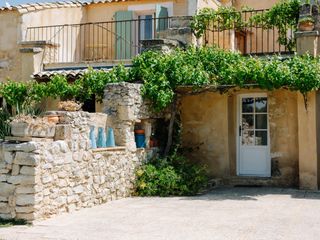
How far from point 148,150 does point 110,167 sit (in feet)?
6.08

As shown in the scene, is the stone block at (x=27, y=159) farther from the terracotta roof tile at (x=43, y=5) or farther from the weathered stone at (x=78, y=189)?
the terracotta roof tile at (x=43, y=5)

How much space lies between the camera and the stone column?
40.2ft

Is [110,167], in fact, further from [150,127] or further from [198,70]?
[198,70]

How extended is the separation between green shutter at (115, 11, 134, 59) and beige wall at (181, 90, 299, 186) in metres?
3.54

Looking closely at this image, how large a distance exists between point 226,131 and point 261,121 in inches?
39.2

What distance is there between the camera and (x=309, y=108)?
12344 millimetres

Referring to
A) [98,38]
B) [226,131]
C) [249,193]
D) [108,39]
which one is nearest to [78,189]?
[249,193]

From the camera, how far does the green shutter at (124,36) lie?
16.7 metres

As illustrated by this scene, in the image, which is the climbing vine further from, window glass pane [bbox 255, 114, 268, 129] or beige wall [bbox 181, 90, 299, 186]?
window glass pane [bbox 255, 114, 268, 129]

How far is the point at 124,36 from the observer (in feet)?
54.6

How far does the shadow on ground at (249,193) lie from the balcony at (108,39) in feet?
16.0

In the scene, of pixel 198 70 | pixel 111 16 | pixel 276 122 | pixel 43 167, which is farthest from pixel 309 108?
pixel 111 16

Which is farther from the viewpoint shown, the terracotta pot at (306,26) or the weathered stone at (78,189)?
the terracotta pot at (306,26)

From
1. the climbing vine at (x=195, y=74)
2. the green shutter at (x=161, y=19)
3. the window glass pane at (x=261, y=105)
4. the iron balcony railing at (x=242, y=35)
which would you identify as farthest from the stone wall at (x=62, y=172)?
the green shutter at (x=161, y=19)
